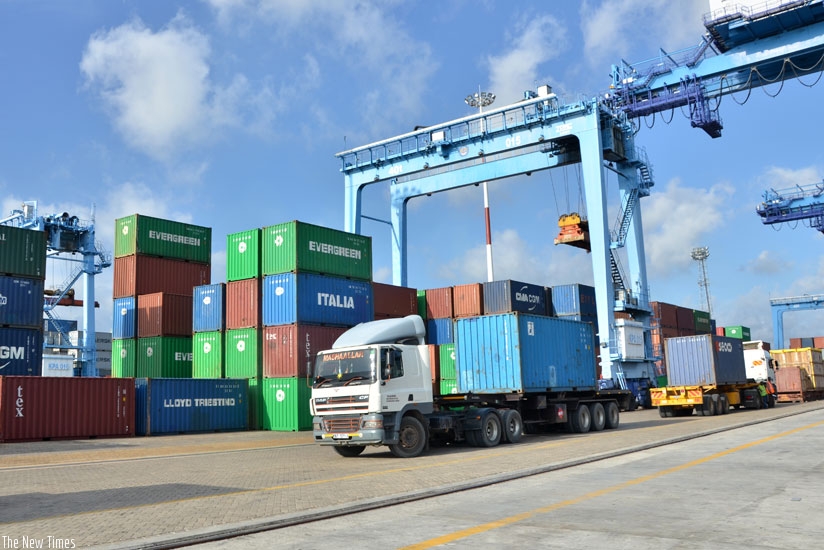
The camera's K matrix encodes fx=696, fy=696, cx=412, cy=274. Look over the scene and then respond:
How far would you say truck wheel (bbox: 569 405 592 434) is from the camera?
22062mm

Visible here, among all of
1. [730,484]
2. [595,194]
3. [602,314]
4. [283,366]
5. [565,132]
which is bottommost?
[730,484]

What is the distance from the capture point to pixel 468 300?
118 ft

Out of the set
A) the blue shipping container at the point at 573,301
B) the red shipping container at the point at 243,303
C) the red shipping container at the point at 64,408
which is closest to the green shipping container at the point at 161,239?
the red shipping container at the point at 243,303

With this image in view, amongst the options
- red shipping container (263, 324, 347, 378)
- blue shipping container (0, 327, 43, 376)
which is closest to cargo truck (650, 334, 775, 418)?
red shipping container (263, 324, 347, 378)

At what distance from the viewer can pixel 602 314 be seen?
34.1m

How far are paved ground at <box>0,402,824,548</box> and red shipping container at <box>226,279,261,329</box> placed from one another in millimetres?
6881

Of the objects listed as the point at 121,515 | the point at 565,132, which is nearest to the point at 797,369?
the point at 565,132

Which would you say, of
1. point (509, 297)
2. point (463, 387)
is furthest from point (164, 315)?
point (463, 387)

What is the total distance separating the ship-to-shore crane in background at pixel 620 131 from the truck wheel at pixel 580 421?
11.8 meters

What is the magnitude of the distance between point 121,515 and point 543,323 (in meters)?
14.8

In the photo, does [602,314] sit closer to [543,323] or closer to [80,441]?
[543,323]

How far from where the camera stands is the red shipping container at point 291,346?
26.3 meters

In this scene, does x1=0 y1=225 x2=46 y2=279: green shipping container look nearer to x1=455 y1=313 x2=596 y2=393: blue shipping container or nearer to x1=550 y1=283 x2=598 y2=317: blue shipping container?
x1=455 y1=313 x2=596 y2=393: blue shipping container

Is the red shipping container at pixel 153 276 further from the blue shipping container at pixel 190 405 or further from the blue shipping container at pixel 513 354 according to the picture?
the blue shipping container at pixel 513 354
